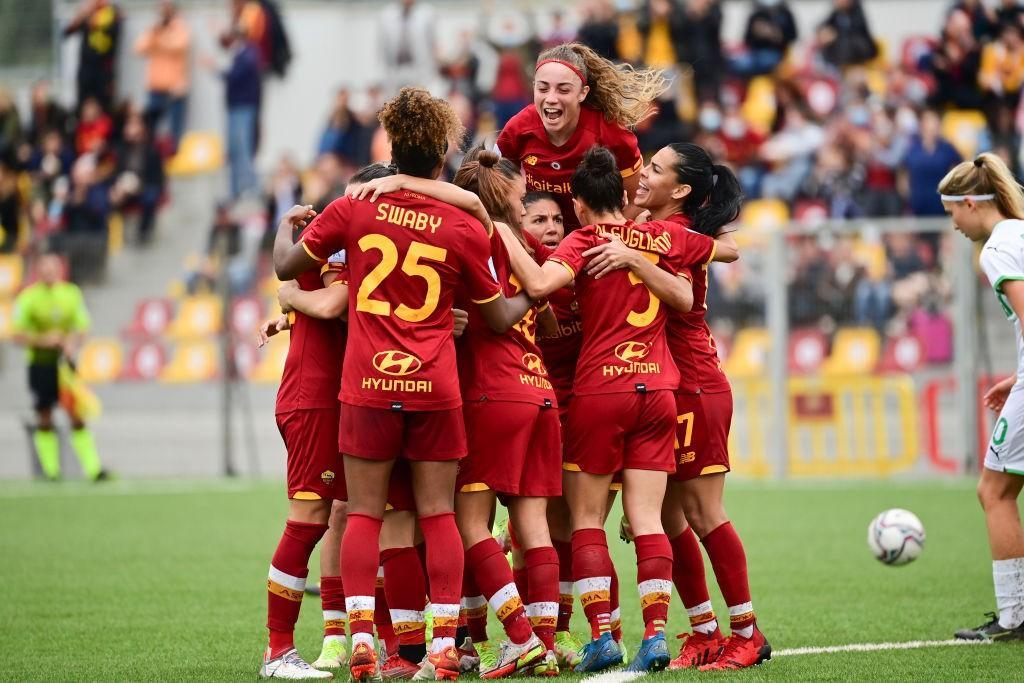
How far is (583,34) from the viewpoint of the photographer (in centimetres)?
1914

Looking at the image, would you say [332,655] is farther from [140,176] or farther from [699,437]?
[140,176]

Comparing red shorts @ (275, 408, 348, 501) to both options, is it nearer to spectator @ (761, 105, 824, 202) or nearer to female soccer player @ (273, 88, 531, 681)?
female soccer player @ (273, 88, 531, 681)

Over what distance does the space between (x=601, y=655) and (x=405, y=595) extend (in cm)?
86

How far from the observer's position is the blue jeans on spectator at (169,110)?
2280 centimetres

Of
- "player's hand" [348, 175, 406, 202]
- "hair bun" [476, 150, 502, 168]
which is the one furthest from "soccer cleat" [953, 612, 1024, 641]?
"player's hand" [348, 175, 406, 202]

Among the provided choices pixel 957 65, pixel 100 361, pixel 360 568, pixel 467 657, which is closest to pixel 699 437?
pixel 467 657

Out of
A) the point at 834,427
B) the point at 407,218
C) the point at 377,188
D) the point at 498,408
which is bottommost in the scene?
the point at 834,427

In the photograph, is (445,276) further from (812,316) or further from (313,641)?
(812,316)

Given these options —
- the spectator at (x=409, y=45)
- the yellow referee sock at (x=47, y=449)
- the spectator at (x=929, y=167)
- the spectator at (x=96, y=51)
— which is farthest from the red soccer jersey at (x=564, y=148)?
the spectator at (x=96, y=51)

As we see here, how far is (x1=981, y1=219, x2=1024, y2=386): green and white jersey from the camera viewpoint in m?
6.61

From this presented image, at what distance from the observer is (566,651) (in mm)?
6473

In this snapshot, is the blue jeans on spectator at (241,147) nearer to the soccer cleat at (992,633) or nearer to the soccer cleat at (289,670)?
the soccer cleat at (289,670)

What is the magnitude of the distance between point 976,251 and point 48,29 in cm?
1683

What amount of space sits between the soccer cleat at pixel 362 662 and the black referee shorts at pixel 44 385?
12.0 meters
